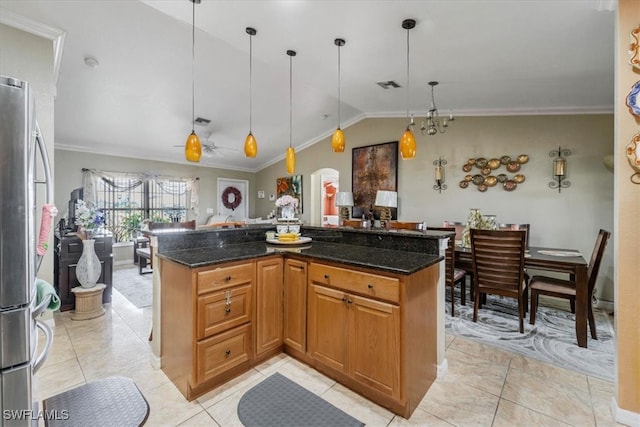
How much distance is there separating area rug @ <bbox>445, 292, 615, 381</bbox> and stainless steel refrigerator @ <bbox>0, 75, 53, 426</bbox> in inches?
121

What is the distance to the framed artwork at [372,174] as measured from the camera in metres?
5.35

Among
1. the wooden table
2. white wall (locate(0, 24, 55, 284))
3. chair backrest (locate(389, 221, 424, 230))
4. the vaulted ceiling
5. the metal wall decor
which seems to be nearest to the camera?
the vaulted ceiling

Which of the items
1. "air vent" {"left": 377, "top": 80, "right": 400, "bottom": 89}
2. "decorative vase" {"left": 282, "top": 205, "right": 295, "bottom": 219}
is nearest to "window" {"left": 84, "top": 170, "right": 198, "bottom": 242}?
"decorative vase" {"left": 282, "top": 205, "right": 295, "bottom": 219}

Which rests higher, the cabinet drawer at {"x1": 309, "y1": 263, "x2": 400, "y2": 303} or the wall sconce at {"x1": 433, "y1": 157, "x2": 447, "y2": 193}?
the wall sconce at {"x1": 433, "y1": 157, "x2": 447, "y2": 193}

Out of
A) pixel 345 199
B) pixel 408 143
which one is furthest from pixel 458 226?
pixel 408 143

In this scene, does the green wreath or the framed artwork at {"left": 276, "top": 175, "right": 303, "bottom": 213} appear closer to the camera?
the framed artwork at {"left": 276, "top": 175, "right": 303, "bottom": 213}

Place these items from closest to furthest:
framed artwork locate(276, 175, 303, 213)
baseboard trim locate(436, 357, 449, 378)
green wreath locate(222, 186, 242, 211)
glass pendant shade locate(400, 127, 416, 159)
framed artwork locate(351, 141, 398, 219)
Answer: baseboard trim locate(436, 357, 449, 378) < glass pendant shade locate(400, 127, 416, 159) < framed artwork locate(351, 141, 398, 219) < framed artwork locate(276, 175, 303, 213) < green wreath locate(222, 186, 242, 211)

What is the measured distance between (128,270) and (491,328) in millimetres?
6110

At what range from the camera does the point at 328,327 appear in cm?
202

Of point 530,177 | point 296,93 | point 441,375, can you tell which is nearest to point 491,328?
point 441,375

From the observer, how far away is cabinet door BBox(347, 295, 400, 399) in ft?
5.54

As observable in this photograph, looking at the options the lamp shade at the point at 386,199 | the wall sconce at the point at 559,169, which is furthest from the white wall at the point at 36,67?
the wall sconce at the point at 559,169

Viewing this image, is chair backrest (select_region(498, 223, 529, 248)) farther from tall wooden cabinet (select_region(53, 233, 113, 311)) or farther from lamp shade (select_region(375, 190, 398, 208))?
tall wooden cabinet (select_region(53, 233, 113, 311))

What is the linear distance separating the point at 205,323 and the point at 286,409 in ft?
2.41
